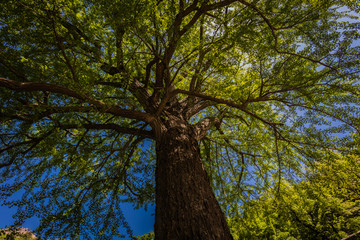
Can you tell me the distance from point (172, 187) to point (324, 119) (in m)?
2.49

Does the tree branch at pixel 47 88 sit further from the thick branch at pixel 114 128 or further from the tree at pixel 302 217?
the tree at pixel 302 217

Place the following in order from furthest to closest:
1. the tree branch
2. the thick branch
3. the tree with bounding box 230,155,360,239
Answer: the tree with bounding box 230,155,360,239
the thick branch
the tree branch

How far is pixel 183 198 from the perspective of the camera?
171 cm

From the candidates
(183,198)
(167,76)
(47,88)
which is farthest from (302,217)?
(47,88)

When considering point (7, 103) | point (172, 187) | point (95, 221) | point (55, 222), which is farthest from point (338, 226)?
point (7, 103)

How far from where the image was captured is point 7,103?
233 cm

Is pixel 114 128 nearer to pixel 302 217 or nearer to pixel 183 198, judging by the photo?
pixel 183 198

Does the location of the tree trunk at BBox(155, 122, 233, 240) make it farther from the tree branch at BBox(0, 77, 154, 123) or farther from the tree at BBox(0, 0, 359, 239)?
the tree branch at BBox(0, 77, 154, 123)

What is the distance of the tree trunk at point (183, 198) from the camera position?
145cm

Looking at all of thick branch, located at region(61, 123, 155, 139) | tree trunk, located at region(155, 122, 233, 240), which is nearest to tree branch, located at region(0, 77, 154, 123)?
thick branch, located at region(61, 123, 155, 139)

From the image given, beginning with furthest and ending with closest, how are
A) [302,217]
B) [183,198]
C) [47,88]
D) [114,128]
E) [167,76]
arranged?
[302,217] < [114,128] < [167,76] < [47,88] < [183,198]

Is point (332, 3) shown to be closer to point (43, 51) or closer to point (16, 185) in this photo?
point (43, 51)

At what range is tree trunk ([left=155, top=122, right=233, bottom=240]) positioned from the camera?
145cm

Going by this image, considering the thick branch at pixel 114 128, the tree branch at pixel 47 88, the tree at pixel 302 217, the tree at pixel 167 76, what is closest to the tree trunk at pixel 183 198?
the tree at pixel 167 76
